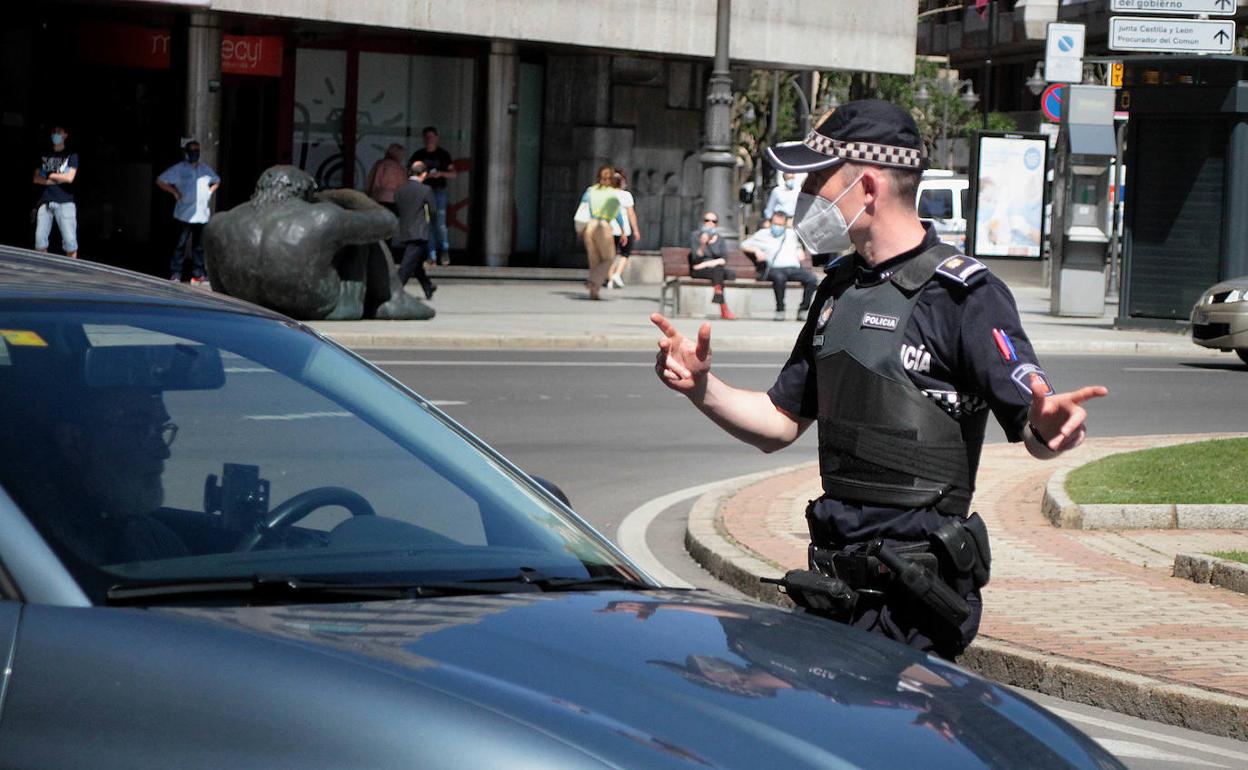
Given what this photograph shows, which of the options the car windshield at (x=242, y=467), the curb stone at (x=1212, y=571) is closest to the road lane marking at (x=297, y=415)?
the car windshield at (x=242, y=467)

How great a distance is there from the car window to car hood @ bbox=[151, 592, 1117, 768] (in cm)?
3507

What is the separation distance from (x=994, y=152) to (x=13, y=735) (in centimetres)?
2738

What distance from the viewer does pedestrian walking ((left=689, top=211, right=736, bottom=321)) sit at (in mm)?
25219

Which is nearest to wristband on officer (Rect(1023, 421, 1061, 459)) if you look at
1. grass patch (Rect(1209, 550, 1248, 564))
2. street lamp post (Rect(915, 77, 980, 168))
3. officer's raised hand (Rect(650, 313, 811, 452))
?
Result: officer's raised hand (Rect(650, 313, 811, 452))

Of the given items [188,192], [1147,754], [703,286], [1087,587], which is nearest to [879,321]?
[1147,754]

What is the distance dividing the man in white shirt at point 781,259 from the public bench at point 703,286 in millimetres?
170

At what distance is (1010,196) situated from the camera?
29.3 meters

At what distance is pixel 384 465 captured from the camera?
3.92 m

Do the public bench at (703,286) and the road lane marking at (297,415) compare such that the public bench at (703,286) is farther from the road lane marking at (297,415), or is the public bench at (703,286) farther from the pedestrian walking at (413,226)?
the road lane marking at (297,415)

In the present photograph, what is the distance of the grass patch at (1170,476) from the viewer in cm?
1098

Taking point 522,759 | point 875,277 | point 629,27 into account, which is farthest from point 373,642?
point 629,27

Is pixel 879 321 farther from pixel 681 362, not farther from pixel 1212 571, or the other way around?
pixel 1212 571

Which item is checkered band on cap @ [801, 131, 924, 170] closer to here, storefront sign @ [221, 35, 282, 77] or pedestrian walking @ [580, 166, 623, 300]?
pedestrian walking @ [580, 166, 623, 300]

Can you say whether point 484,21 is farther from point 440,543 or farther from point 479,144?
point 440,543
